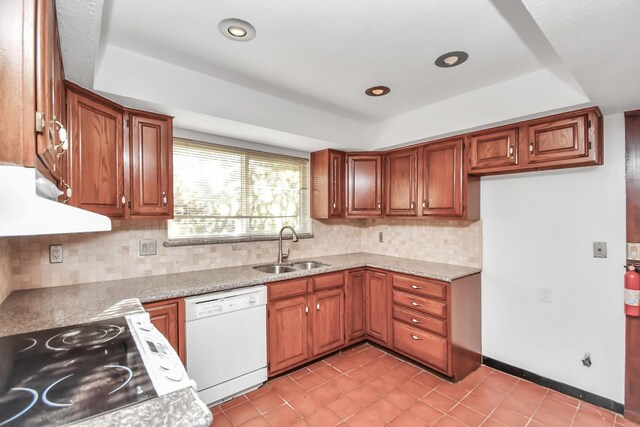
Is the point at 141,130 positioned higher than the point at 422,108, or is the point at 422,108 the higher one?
the point at 422,108

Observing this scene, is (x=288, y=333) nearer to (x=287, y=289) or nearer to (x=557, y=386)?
(x=287, y=289)

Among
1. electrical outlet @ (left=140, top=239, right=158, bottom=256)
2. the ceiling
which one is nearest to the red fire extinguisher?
the ceiling

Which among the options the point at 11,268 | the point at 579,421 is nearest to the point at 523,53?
the point at 579,421

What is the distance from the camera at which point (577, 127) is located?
209cm

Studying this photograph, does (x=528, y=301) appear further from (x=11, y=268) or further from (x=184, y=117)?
(x=11, y=268)

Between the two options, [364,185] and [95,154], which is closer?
[95,154]

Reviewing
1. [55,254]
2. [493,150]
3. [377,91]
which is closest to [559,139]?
[493,150]

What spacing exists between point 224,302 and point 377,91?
2.04 metres

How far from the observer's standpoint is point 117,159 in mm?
2010

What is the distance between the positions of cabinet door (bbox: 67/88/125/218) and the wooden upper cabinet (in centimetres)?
191

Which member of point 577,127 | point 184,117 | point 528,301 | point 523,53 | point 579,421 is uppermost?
point 523,53

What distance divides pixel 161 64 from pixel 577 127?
284cm

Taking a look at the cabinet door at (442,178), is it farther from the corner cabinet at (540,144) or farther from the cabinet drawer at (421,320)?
the cabinet drawer at (421,320)

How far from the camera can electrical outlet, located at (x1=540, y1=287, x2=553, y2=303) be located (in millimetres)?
2471
